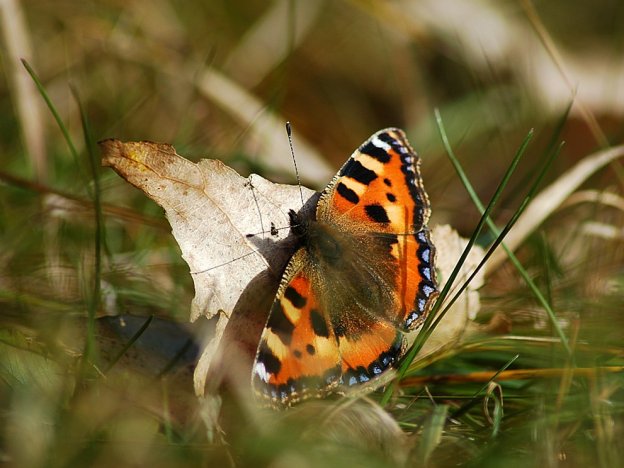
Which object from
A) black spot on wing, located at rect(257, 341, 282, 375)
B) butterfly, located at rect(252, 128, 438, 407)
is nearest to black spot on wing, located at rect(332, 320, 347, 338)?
butterfly, located at rect(252, 128, 438, 407)

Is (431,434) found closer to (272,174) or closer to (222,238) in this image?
(222,238)

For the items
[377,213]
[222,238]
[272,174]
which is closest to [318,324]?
[222,238]

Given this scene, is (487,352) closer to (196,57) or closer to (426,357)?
(426,357)

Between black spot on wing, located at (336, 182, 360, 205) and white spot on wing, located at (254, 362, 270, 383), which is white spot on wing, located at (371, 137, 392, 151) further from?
white spot on wing, located at (254, 362, 270, 383)

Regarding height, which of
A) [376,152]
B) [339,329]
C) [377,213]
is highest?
[376,152]

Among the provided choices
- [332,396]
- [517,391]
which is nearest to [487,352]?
[517,391]

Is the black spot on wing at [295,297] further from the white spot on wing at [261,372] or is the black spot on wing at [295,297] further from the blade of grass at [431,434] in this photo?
the blade of grass at [431,434]
